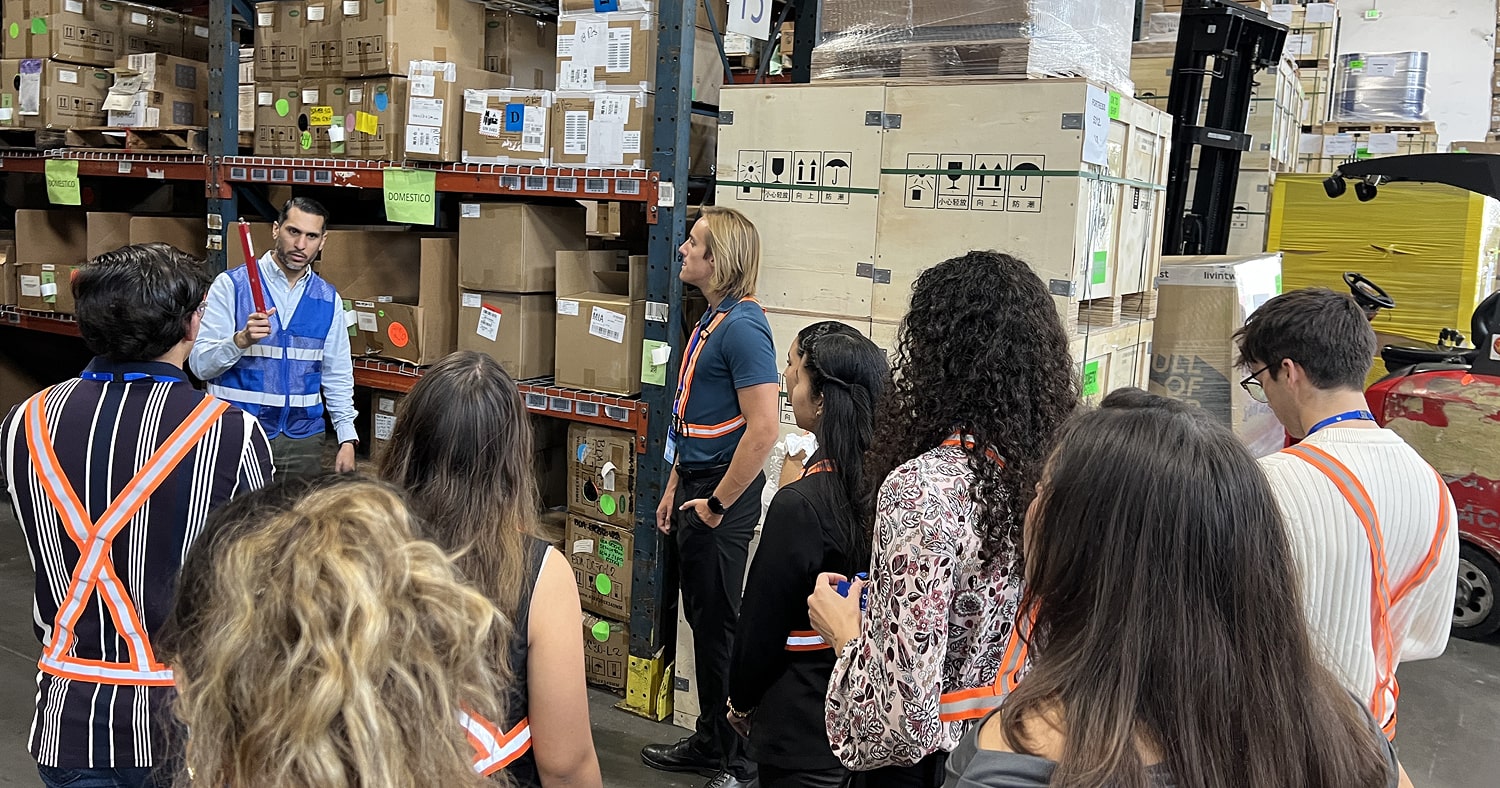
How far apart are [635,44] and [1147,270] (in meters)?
2.04

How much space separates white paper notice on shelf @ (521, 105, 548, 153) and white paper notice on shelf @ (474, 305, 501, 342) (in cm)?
66

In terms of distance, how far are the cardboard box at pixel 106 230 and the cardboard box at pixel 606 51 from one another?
2942mm

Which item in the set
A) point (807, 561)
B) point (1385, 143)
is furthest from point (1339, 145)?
point (807, 561)

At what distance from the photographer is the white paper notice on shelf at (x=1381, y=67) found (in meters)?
8.41

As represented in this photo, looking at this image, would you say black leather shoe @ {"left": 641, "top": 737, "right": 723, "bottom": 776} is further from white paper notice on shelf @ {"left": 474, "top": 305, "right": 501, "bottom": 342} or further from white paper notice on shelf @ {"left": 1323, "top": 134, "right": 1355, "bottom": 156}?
white paper notice on shelf @ {"left": 1323, "top": 134, "right": 1355, "bottom": 156}

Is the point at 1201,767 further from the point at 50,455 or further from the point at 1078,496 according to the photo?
the point at 50,455

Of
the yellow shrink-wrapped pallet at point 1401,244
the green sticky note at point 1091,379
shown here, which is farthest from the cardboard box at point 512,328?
the yellow shrink-wrapped pallet at point 1401,244

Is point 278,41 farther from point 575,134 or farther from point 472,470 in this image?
point 472,470

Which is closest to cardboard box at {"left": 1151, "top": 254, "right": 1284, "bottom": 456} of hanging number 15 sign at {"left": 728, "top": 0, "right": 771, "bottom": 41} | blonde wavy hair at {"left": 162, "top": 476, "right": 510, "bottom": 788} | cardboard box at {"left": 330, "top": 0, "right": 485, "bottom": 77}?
hanging number 15 sign at {"left": 728, "top": 0, "right": 771, "bottom": 41}

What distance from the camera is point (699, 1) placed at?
4.23 metres

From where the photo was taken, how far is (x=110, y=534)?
1989mm

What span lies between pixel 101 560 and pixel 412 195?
9.31 ft

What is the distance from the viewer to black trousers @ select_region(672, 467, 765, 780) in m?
3.70

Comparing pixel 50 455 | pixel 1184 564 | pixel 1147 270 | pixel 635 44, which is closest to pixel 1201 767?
pixel 1184 564
